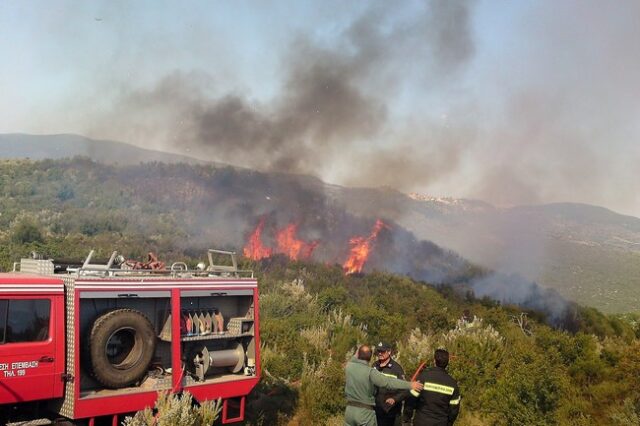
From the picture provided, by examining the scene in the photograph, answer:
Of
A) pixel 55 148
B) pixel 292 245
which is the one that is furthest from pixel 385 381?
pixel 55 148

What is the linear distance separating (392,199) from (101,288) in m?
46.3

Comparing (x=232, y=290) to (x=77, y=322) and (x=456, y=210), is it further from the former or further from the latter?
(x=456, y=210)

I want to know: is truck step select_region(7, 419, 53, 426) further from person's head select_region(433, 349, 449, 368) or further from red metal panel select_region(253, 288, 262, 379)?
person's head select_region(433, 349, 449, 368)

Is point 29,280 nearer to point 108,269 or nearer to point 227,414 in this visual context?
point 108,269

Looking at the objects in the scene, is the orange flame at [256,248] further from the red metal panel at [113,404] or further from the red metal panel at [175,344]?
the red metal panel at [113,404]

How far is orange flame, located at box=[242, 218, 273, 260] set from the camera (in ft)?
117

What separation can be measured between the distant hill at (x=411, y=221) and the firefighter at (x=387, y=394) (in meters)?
29.9

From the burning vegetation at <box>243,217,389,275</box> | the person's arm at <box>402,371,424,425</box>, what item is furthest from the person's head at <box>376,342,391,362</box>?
the burning vegetation at <box>243,217,389,275</box>

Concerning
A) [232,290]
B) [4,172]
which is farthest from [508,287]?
[4,172]

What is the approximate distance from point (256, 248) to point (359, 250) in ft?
28.5

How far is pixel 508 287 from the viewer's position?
1729 inches

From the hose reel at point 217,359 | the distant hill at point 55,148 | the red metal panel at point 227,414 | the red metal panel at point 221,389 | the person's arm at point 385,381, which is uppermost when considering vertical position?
the distant hill at point 55,148

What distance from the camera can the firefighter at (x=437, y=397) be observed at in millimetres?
7852

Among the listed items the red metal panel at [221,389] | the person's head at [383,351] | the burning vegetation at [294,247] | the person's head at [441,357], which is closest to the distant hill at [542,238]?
the burning vegetation at [294,247]
